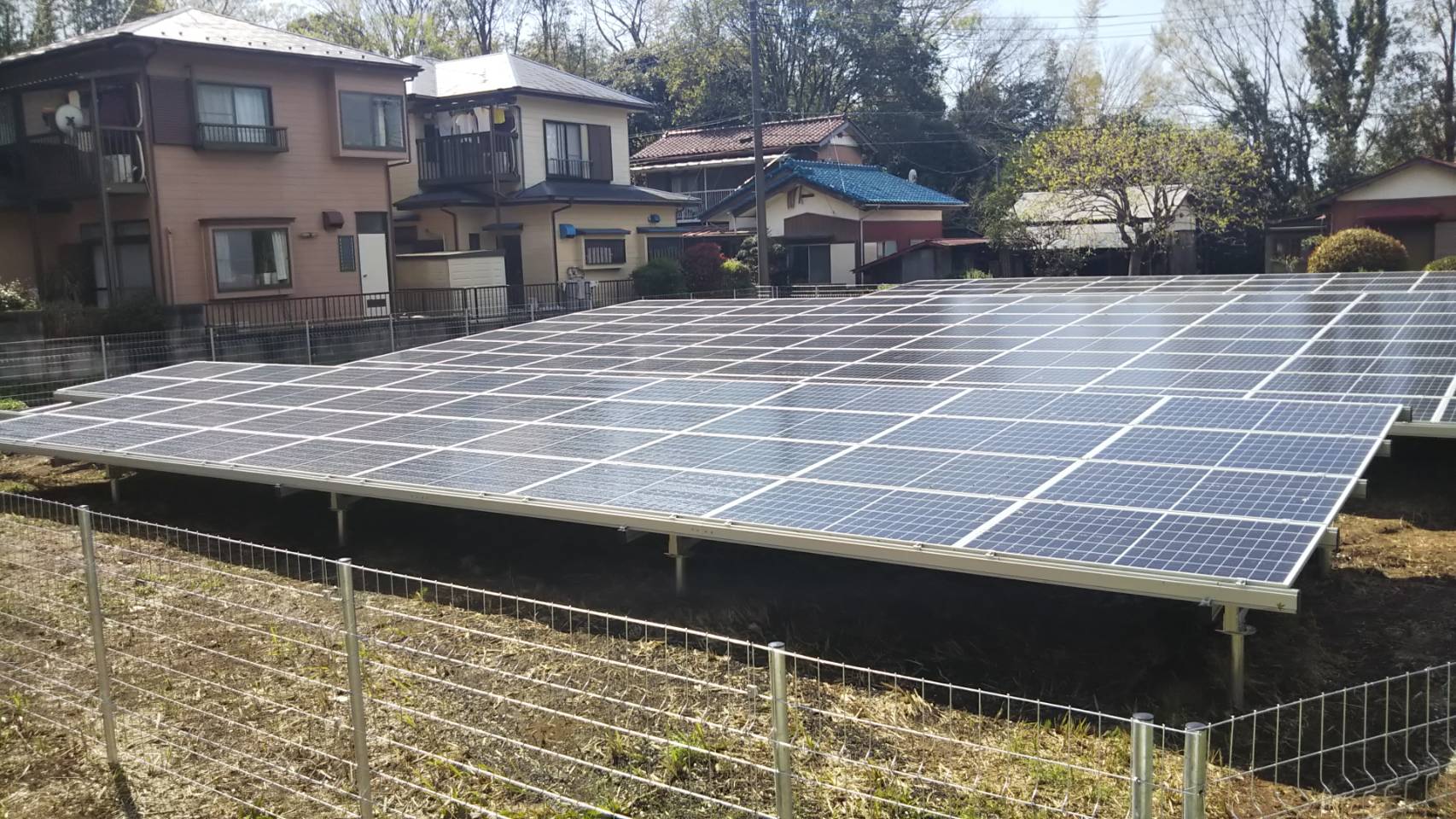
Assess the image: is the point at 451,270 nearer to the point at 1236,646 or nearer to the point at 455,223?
the point at 455,223

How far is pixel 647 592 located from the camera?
1025 cm

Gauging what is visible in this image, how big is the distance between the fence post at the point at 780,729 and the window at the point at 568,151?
129 feet

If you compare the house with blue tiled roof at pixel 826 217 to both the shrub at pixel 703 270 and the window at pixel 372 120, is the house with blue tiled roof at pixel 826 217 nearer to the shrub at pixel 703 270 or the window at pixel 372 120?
the shrub at pixel 703 270

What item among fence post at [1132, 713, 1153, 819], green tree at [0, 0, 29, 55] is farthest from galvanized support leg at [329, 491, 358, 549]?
green tree at [0, 0, 29, 55]

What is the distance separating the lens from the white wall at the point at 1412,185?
43.0 meters

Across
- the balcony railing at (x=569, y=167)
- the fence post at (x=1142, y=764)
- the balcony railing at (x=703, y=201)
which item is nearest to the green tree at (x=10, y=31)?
the balcony railing at (x=569, y=167)

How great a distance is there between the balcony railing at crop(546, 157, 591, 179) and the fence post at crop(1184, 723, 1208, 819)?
40397 mm

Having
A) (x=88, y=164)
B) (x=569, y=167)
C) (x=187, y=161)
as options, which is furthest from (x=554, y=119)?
(x=88, y=164)

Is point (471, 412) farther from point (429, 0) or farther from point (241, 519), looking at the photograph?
point (429, 0)

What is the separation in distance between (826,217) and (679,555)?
1594 inches

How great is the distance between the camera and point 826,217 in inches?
1929

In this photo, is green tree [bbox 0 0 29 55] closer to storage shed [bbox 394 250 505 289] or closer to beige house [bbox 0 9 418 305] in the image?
beige house [bbox 0 9 418 305]

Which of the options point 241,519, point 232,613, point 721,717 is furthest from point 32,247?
point 721,717

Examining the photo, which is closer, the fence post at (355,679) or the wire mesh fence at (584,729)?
the fence post at (355,679)
